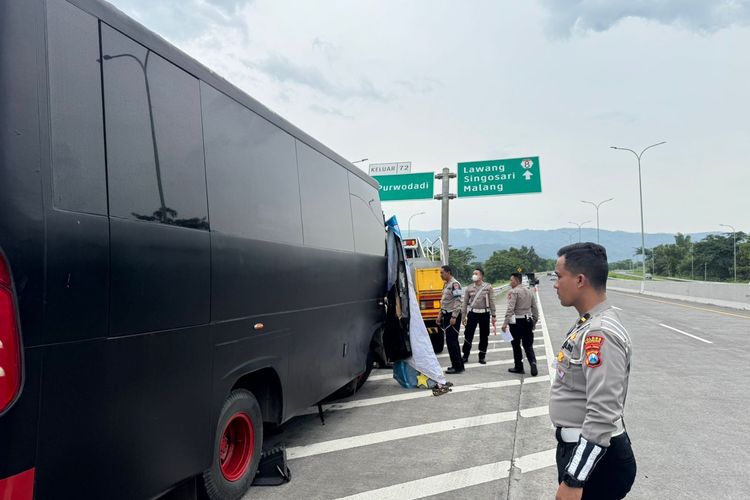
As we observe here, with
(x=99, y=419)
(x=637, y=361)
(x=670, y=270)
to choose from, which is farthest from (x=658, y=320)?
(x=670, y=270)

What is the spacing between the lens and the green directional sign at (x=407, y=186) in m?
24.8

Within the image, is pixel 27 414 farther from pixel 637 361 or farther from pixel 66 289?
pixel 637 361

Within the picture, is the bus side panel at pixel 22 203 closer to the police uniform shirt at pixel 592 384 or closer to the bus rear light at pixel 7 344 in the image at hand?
the bus rear light at pixel 7 344

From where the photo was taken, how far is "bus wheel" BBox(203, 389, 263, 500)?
147 inches

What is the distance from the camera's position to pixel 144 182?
113 inches

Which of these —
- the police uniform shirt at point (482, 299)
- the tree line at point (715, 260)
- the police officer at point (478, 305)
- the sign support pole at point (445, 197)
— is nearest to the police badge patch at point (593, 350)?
the police officer at point (478, 305)

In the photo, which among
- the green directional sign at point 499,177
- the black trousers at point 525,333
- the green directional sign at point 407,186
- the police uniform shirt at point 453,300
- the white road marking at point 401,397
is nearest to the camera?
the white road marking at point 401,397

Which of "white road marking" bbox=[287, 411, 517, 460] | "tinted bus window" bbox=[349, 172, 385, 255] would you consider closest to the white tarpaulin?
"tinted bus window" bbox=[349, 172, 385, 255]

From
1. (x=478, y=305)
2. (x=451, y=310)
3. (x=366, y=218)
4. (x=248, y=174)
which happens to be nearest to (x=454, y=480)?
(x=248, y=174)

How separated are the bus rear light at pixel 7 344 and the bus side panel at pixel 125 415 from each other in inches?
5.3

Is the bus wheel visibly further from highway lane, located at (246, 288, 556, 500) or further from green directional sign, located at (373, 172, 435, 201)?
green directional sign, located at (373, 172, 435, 201)

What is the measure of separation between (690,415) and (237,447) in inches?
217

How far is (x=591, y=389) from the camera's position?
226cm

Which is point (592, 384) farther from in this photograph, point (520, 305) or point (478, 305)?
point (478, 305)
